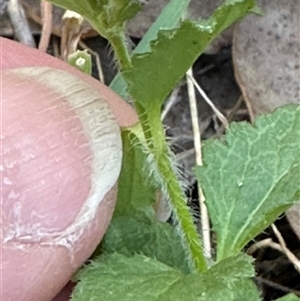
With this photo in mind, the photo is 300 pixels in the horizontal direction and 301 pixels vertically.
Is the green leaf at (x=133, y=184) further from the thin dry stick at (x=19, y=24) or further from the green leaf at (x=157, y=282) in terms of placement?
the thin dry stick at (x=19, y=24)

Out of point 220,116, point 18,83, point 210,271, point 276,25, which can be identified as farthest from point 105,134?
point 276,25

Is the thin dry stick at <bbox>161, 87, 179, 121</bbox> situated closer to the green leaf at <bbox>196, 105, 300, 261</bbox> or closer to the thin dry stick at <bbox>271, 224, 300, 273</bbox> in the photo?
the thin dry stick at <bbox>271, 224, 300, 273</bbox>

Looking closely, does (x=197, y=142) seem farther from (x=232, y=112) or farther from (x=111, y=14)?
(x=111, y=14)

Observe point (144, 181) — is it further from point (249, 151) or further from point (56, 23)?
point (56, 23)

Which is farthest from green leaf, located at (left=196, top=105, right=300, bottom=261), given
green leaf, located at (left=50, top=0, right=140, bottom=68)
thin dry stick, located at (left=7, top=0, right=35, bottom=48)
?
thin dry stick, located at (left=7, top=0, right=35, bottom=48)

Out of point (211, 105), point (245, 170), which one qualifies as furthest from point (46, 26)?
point (245, 170)

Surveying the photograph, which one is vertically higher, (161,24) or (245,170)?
(161,24)

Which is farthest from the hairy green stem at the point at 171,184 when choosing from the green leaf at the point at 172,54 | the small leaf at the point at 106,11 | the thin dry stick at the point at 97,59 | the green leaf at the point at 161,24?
the thin dry stick at the point at 97,59
